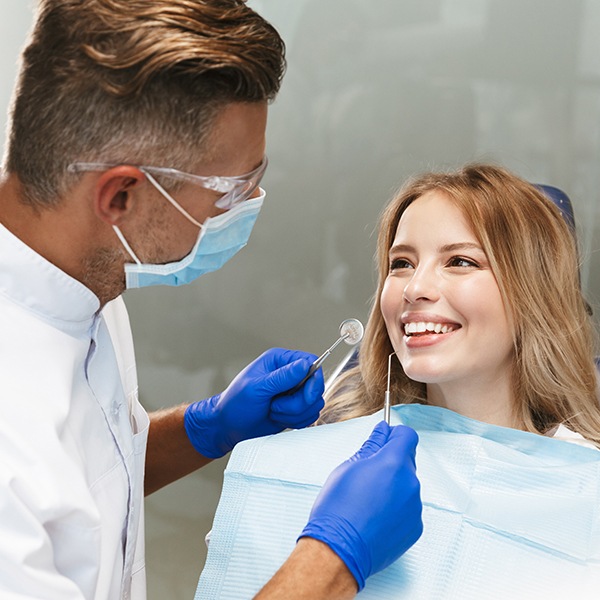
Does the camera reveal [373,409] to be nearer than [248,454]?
No

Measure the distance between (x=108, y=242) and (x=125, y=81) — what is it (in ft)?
0.86

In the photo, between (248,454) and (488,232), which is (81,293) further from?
(488,232)

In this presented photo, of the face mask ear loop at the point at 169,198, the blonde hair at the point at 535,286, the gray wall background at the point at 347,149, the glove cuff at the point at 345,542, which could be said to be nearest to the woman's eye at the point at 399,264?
the blonde hair at the point at 535,286

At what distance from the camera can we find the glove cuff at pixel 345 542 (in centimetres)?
123

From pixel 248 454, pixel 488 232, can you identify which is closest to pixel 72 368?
pixel 248 454

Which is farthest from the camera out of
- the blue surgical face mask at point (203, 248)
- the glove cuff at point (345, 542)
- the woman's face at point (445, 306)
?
the woman's face at point (445, 306)

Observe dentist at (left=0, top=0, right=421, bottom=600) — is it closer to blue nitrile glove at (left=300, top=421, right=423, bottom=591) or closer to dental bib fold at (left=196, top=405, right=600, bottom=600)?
blue nitrile glove at (left=300, top=421, right=423, bottom=591)

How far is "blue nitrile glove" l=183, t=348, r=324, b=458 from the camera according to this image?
172 cm

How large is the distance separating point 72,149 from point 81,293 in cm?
23

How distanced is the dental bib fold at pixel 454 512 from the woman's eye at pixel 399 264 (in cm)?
31

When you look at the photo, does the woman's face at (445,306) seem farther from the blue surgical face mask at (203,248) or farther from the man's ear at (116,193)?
the man's ear at (116,193)

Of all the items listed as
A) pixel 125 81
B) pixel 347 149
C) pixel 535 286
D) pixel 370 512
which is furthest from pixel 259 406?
pixel 347 149

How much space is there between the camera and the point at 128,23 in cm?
118

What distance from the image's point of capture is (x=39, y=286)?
1.27 m
